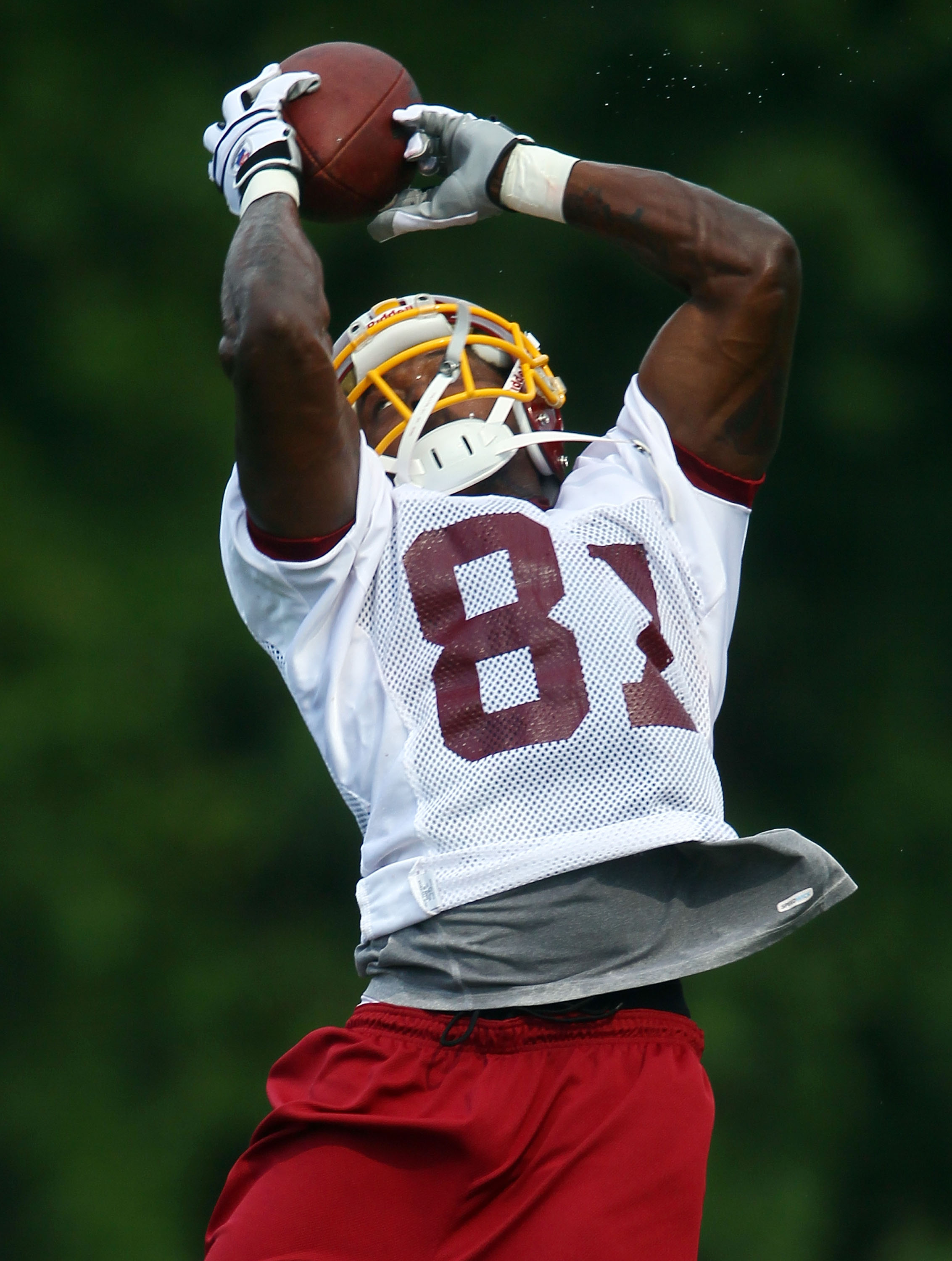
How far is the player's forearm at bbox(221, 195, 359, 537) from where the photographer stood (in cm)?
158

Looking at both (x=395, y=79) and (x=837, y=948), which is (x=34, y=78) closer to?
(x=395, y=79)

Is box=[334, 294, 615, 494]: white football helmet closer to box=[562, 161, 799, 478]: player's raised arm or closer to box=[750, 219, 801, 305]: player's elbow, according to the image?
box=[562, 161, 799, 478]: player's raised arm

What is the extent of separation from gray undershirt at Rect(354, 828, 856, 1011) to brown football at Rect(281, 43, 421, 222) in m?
0.87

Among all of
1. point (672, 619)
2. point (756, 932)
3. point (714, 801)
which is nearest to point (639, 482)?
point (672, 619)

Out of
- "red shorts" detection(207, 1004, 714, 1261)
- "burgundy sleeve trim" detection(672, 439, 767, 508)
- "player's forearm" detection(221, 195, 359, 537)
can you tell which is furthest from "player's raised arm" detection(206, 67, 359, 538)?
"red shorts" detection(207, 1004, 714, 1261)

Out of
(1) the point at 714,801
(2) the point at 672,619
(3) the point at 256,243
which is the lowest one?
(1) the point at 714,801

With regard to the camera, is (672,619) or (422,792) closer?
(422,792)

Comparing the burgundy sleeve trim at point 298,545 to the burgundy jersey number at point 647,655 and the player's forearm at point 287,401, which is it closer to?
the player's forearm at point 287,401

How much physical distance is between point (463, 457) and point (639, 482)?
0.67ft

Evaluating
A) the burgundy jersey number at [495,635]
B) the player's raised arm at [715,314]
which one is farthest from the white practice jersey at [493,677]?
the player's raised arm at [715,314]

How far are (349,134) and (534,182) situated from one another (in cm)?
23

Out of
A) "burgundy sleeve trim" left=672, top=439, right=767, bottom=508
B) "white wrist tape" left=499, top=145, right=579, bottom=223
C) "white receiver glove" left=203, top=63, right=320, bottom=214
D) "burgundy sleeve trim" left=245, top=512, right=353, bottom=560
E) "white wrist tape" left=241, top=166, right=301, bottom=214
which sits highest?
"white receiver glove" left=203, top=63, right=320, bottom=214

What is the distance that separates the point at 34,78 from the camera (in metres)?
3.23

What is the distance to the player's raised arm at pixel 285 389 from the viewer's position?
5.19 feet
